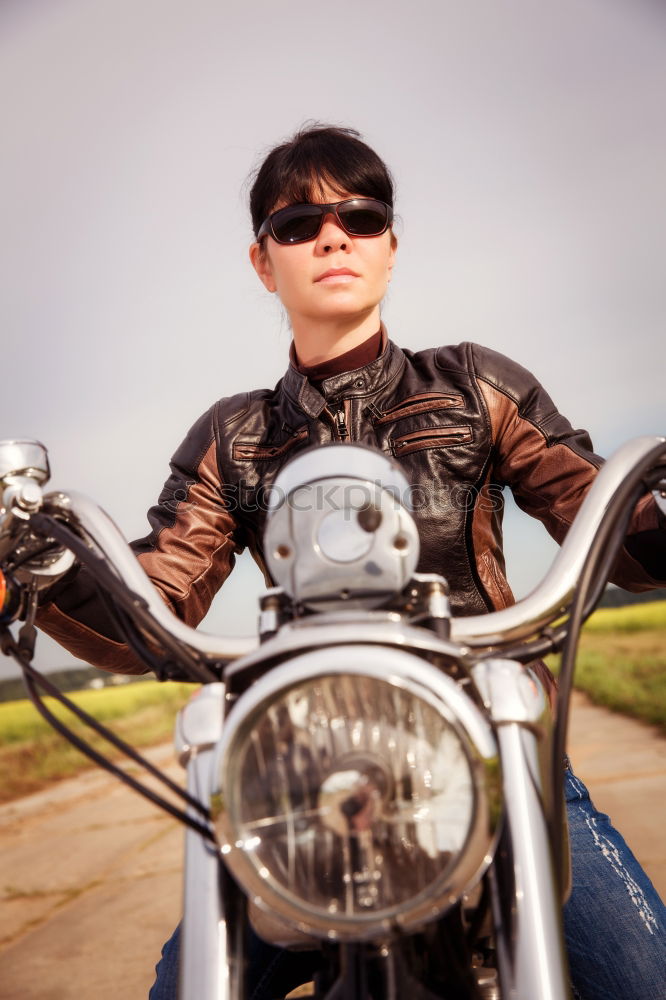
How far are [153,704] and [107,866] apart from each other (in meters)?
2.51

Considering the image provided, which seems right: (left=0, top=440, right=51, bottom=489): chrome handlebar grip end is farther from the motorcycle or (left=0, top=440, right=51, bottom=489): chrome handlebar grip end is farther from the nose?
the nose

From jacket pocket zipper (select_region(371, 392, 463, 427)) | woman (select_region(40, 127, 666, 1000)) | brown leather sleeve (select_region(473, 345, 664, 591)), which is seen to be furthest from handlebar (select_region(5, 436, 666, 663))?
Result: jacket pocket zipper (select_region(371, 392, 463, 427))

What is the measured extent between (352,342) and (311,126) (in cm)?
58

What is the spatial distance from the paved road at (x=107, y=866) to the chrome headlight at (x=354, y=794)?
277 centimetres

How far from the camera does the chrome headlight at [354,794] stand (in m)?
0.77

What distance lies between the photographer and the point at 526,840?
33.3 inches

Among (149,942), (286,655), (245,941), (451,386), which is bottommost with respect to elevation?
(149,942)

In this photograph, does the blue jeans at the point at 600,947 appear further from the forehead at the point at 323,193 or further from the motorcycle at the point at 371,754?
the forehead at the point at 323,193

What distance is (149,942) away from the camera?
3676mm

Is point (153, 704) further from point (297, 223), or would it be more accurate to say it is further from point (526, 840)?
point (526, 840)

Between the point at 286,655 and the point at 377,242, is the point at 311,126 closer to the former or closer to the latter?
the point at 377,242

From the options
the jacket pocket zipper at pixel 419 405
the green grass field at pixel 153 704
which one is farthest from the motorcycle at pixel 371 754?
the green grass field at pixel 153 704

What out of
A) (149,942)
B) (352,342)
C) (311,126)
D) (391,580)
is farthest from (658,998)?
(149,942)

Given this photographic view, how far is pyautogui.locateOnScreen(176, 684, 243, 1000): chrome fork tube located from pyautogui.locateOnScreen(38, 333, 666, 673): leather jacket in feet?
2.87
